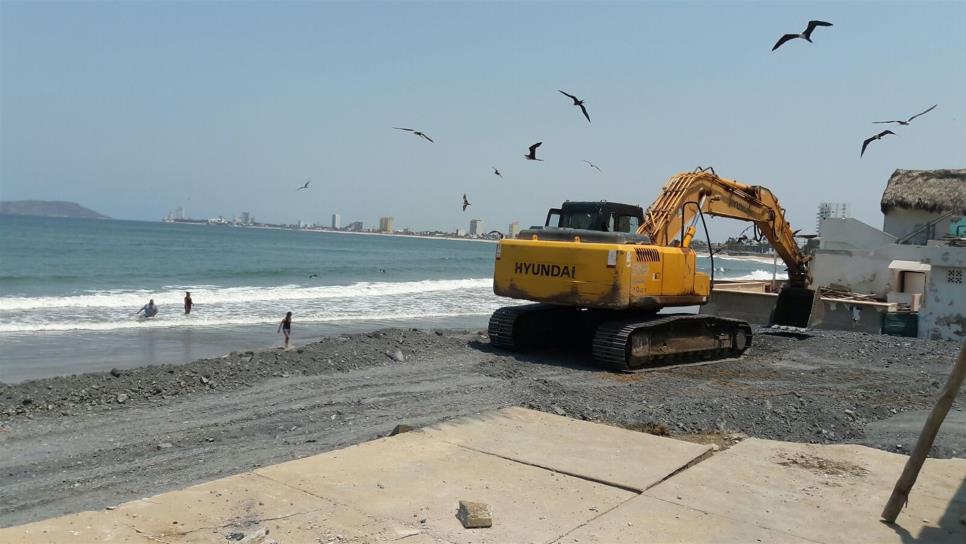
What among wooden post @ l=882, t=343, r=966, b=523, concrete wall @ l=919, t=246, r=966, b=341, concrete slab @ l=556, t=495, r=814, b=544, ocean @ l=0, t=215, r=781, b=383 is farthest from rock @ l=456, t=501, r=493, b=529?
concrete wall @ l=919, t=246, r=966, b=341

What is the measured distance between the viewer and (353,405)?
8.77 meters

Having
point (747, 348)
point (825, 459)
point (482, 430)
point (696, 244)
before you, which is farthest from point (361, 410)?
point (747, 348)

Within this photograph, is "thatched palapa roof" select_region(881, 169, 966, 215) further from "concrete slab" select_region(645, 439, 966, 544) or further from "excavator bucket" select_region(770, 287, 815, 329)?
"concrete slab" select_region(645, 439, 966, 544)

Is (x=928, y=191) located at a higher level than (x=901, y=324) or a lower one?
higher

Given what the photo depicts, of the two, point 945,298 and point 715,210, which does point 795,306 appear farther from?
point 715,210

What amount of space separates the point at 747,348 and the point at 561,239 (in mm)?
4777

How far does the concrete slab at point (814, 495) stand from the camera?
482 centimetres

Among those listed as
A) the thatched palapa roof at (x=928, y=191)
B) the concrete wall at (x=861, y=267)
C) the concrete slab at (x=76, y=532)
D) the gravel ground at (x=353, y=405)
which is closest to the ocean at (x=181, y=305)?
the concrete wall at (x=861, y=267)

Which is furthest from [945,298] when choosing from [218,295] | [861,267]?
[218,295]

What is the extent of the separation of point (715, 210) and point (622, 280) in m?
3.83

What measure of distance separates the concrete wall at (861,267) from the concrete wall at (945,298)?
1.54 meters

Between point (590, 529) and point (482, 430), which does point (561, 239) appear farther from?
point (590, 529)

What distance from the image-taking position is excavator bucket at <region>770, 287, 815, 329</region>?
17344 millimetres

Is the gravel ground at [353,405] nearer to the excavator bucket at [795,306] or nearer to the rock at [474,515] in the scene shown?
the rock at [474,515]
